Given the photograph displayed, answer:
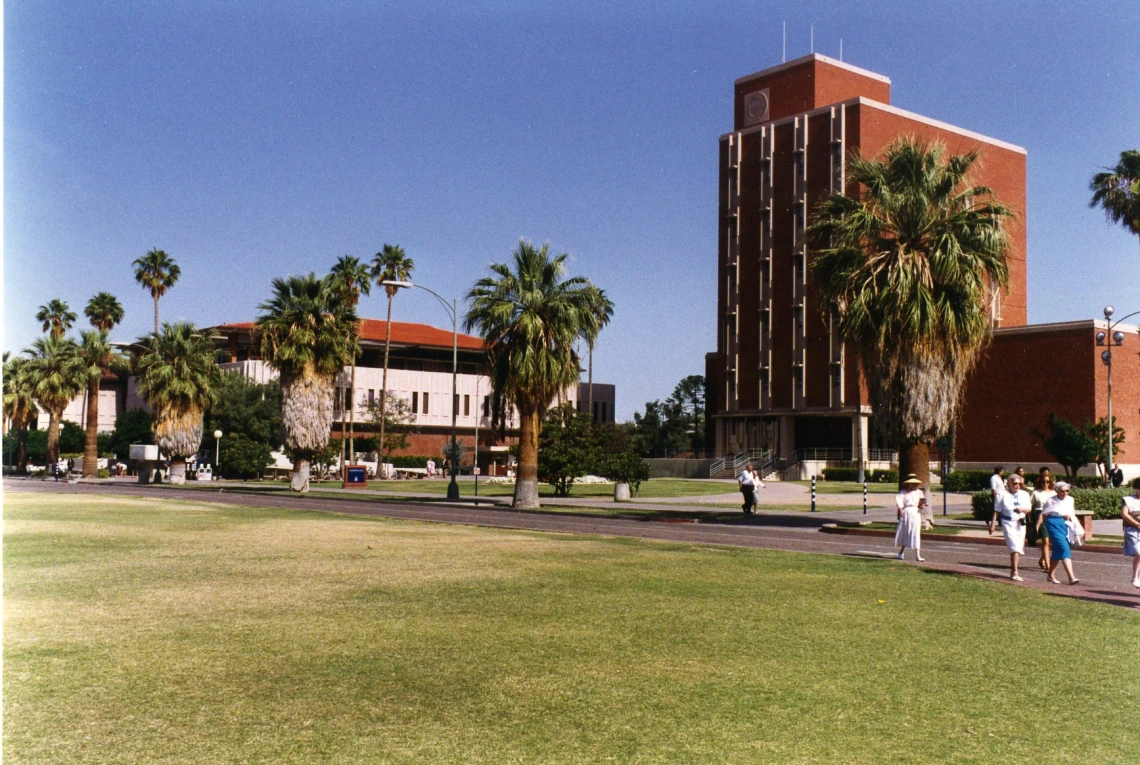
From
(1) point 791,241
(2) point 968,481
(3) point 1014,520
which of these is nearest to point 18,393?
(1) point 791,241

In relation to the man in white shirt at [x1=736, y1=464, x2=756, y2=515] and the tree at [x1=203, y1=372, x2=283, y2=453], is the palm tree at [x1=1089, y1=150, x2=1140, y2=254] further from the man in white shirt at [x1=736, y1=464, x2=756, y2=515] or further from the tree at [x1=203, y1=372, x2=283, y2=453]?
the tree at [x1=203, y1=372, x2=283, y2=453]

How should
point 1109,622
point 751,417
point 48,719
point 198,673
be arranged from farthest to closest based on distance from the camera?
point 751,417, point 1109,622, point 198,673, point 48,719

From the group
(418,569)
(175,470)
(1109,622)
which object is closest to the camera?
(1109,622)

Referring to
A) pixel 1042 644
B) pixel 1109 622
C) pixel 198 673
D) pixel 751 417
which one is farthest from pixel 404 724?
pixel 751 417

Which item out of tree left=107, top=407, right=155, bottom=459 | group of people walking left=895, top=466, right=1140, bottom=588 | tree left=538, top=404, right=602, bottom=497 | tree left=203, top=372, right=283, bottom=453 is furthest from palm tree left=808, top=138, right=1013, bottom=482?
tree left=107, top=407, right=155, bottom=459

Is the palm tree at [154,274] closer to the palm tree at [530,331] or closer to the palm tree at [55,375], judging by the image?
the palm tree at [55,375]

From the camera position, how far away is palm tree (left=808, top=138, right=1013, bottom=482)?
28.1 m

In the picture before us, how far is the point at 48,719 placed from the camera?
6.68 meters

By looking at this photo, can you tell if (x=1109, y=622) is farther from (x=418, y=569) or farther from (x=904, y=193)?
(x=904, y=193)

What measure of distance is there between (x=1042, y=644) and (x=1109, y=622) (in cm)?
212

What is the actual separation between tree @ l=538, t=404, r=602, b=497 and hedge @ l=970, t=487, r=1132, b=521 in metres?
18.8

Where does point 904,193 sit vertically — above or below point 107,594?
above

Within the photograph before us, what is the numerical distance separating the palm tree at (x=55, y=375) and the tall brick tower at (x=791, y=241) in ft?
167

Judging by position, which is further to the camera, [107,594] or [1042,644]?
[107,594]
